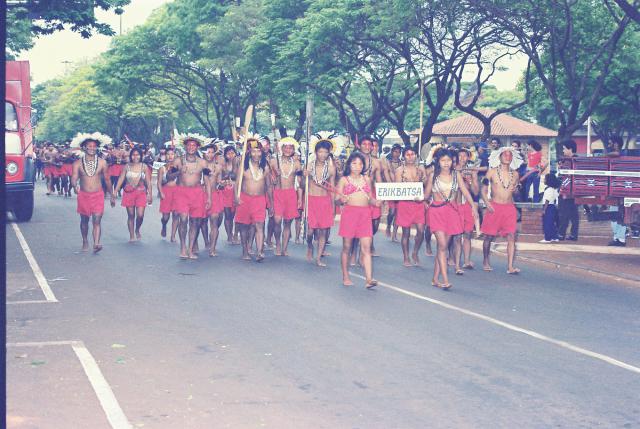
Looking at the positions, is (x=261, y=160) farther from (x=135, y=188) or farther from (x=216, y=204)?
(x=135, y=188)

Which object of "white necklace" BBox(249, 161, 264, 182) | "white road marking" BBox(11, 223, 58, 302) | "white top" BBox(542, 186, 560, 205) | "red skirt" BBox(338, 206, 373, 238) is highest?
"white necklace" BBox(249, 161, 264, 182)

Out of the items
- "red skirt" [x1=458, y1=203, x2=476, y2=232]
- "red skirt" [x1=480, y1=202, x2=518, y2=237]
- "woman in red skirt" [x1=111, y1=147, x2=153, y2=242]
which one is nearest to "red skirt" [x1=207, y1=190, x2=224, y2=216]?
"woman in red skirt" [x1=111, y1=147, x2=153, y2=242]

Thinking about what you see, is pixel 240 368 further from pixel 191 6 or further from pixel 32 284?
pixel 191 6

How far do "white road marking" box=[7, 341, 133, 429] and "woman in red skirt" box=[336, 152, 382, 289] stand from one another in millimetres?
4854

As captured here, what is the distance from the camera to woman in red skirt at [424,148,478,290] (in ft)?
43.8

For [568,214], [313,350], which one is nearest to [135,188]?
[568,214]

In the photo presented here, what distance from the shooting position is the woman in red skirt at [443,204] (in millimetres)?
13359

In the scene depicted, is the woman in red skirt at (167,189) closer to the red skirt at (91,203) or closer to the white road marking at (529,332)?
the red skirt at (91,203)

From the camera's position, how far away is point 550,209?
66.0 feet

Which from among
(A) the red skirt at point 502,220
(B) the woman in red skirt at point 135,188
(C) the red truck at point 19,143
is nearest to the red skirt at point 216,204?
(B) the woman in red skirt at point 135,188

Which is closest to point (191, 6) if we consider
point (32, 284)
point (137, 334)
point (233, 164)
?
point (233, 164)

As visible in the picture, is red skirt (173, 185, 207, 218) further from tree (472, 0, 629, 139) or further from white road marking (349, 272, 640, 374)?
tree (472, 0, 629, 139)

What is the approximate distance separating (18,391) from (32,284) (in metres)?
6.04

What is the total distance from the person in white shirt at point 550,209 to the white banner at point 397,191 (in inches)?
291
